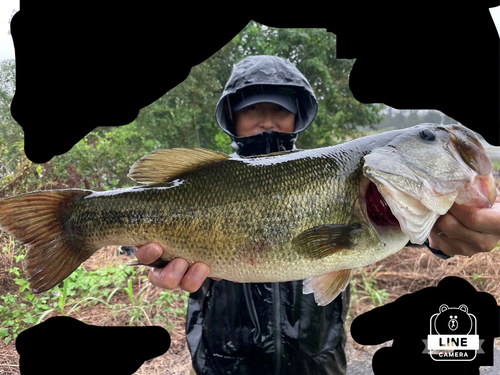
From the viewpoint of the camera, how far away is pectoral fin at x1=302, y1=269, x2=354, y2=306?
167 centimetres

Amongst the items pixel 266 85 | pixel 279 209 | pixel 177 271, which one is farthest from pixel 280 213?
pixel 266 85

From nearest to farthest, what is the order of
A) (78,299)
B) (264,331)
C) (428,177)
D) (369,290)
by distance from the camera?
1. (428,177)
2. (264,331)
3. (78,299)
4. (369,290)

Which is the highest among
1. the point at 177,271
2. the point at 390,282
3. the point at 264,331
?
the point at 177,271

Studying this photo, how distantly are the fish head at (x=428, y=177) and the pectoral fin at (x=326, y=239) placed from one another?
0.20m

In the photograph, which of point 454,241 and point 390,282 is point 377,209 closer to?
point 454,241

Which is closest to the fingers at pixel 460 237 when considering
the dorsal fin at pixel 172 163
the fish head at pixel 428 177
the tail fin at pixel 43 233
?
the fish head at pixel 428 177

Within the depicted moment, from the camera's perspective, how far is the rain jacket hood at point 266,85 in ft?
9.09

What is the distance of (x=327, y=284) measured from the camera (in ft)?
5.56

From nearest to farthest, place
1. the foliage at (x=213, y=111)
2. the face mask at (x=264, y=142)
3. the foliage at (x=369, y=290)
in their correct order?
the face mask at (x=264, y=142), the foliage at (x=369, y=290), the foliage at (x=213, y=111)

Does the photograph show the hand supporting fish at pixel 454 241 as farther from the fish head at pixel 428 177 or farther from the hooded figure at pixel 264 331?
the hooded figure at pixel 264 331

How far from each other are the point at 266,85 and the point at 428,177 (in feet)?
5.63

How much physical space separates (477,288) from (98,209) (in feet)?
15.6

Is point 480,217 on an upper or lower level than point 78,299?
upper

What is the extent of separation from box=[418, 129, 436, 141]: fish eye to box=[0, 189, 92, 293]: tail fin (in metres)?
1.79
